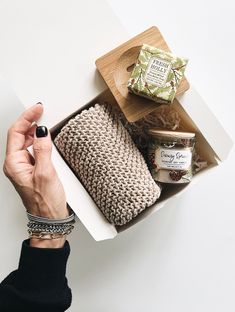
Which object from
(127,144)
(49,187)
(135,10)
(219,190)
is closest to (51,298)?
(49,187)

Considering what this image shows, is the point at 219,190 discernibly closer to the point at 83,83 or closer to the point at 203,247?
the point at 203,247

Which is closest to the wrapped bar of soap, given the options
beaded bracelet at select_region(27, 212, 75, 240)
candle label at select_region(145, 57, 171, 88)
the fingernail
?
candle label at select_region(145, 57, 171, 88)

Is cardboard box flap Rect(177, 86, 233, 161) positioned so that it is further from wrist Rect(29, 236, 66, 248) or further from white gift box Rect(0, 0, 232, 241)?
wrist Rect(29, 236, 66, 248)

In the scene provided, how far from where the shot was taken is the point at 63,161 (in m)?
0.82

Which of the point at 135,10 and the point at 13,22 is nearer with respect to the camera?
the point at 13,22

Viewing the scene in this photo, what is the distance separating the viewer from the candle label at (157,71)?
761mm

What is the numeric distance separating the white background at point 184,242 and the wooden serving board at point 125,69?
0.17m

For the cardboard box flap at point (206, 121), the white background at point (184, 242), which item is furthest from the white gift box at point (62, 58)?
the white background at point (184, 242)

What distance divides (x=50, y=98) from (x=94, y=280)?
1.45 feet

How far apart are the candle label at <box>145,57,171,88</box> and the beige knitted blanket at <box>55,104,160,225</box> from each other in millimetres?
101

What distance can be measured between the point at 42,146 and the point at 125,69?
0.66ft

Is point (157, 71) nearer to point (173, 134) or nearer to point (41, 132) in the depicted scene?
point (173, 134)

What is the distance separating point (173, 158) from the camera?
2.64ft

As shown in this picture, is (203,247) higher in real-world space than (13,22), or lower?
lower
